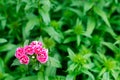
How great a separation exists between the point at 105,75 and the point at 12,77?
39.9 inches

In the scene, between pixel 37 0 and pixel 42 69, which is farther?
pixel 37 0

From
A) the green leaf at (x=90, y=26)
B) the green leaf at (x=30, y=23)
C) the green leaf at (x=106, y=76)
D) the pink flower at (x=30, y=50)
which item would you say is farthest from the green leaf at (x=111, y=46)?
the pink flower at (x=30, y=50)

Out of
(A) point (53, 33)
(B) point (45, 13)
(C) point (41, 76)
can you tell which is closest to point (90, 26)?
(A) point (53, 33)

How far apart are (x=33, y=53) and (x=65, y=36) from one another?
90 centimetres

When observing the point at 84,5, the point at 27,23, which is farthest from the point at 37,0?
the point at 84,5

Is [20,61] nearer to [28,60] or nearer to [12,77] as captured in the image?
[28,60]

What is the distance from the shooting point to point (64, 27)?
14.4 feet

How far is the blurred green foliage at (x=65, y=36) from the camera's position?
363 centimetres

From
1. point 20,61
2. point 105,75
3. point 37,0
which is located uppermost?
point 37,0

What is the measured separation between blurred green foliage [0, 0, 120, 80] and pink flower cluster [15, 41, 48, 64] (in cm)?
15

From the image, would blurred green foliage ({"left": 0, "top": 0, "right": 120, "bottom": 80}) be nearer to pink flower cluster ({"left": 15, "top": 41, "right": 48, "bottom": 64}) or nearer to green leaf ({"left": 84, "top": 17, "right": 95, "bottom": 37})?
green leaf ({"left": 84, "top": 17, "right": 95, "bottom": 37})

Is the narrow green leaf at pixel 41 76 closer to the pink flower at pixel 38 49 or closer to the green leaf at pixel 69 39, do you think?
the pink flower at pixel 38 49

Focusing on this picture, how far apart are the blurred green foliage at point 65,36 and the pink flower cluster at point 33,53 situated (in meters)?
0.15

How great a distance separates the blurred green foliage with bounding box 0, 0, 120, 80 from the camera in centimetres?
363
